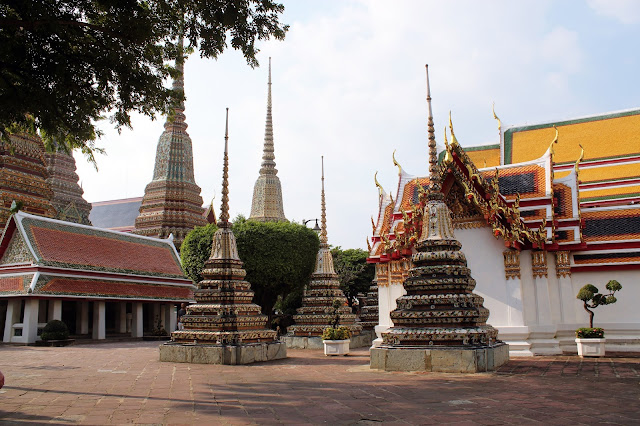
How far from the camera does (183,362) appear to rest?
41.5 feet

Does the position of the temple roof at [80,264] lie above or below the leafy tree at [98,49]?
below

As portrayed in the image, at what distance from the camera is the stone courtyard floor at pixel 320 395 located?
19.1 feet

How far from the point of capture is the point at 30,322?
68.5 ft

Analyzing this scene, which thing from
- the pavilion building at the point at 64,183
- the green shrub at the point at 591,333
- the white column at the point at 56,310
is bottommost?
the green shrub at the point at 591,333

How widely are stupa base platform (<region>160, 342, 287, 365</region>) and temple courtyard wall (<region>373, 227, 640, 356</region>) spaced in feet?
19.9

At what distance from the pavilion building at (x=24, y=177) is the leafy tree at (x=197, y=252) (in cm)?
768

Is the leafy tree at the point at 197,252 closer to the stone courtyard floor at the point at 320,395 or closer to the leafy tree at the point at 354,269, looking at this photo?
the leafy tree at the point at 354,269

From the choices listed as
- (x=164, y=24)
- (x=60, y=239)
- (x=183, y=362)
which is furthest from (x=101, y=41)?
(x=60, y=239)

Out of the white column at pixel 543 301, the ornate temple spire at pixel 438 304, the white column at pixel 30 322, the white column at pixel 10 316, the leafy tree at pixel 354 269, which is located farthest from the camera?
the leafy tree at pixel 354 269

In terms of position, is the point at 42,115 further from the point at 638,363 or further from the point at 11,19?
the point at 638,363

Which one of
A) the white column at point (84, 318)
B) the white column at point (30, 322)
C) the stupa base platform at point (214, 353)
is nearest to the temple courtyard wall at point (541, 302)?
the stupa base platform at point (214, 353)

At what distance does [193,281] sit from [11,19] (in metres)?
24.7

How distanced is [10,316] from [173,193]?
71.4 ft

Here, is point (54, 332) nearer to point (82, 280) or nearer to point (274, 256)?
point (82, 280)
